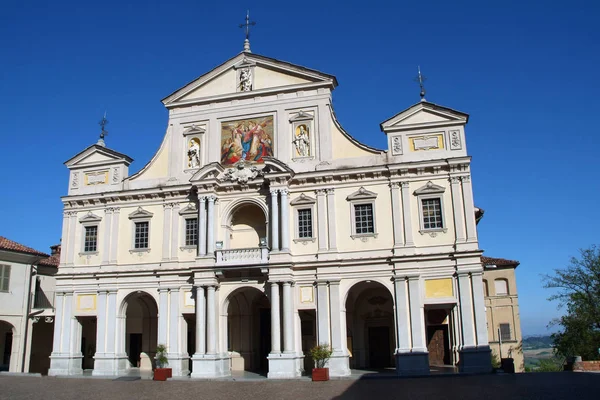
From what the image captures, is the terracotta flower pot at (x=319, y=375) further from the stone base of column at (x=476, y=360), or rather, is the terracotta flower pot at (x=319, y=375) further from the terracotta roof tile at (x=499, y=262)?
the terracotta roof tile at (x=499, y=262)

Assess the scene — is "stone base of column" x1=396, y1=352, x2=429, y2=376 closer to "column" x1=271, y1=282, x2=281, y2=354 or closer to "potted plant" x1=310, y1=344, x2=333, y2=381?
"potted plant" x1=310, y1=344, x2=333, y2=381

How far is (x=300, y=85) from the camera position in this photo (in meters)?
30.1

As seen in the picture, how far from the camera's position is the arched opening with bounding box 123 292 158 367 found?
109 ft

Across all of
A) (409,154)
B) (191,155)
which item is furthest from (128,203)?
(409,154)

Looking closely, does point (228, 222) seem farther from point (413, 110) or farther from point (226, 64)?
point (413, 110)

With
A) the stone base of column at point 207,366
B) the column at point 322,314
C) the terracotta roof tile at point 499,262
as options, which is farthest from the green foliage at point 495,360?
the stone base of column at point 207,366

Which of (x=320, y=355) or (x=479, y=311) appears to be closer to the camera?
(x=479, y=311)

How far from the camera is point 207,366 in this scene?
27.2 metres

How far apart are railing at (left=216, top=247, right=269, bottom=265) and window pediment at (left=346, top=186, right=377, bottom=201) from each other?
503 centimetres

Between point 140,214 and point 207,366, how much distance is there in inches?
363

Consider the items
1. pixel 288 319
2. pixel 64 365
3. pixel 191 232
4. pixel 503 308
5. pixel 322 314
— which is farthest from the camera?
pixel 503 308

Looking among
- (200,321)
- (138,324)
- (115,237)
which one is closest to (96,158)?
(115,237)

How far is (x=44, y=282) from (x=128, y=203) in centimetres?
940

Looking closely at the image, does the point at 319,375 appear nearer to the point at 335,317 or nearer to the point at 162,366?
the point at 335,317
